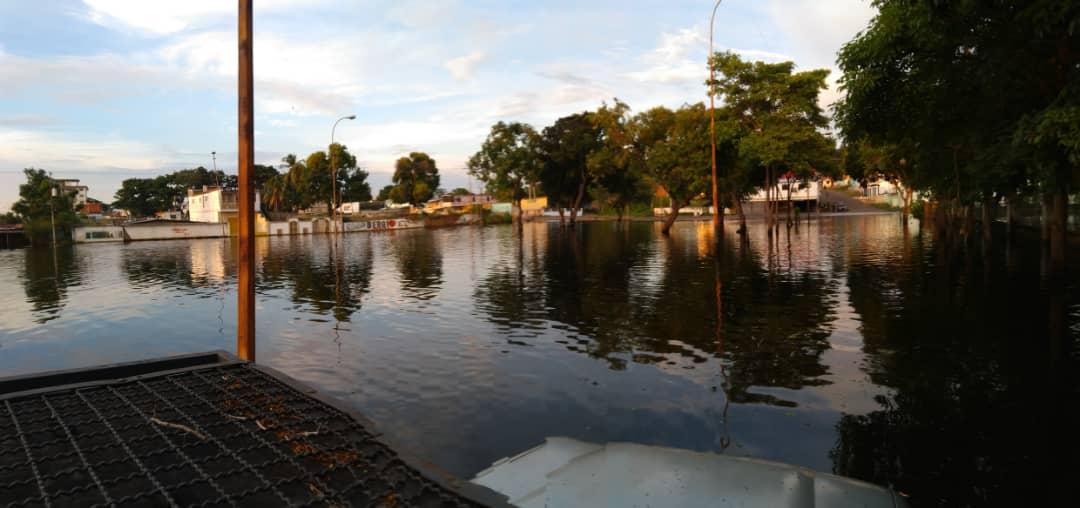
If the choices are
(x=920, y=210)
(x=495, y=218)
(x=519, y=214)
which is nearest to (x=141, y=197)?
(x=495, y=218)

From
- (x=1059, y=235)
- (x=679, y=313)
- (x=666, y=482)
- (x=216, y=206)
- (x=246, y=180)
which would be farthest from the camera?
(x=216, y=206)

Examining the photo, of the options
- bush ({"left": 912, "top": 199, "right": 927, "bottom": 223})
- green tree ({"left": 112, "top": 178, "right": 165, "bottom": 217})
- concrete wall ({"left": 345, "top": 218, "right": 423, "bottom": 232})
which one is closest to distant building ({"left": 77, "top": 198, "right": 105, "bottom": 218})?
green tree ({"left": 112, "top": 178, "right": 165, "bottom": 217})

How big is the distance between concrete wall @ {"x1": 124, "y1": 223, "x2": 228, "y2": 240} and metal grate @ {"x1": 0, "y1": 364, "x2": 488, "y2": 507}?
71.9 metres

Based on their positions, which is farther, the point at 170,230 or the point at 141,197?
the point at 141,197

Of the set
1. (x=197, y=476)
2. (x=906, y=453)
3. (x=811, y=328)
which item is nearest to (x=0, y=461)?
(x=197, y=476)

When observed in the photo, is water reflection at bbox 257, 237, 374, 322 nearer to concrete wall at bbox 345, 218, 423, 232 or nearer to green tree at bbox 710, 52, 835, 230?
green tree at bbox 710, 52, 835, 230

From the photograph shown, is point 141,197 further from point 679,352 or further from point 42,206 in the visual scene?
point 679,352

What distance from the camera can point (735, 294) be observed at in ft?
58.9

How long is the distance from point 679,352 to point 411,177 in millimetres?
119883

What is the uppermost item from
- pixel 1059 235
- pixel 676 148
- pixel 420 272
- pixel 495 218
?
pixel 676 148

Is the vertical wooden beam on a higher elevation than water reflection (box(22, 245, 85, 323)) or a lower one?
higher

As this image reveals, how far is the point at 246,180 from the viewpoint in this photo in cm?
1004

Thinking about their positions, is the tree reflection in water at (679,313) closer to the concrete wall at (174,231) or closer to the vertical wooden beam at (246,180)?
the vertical wooden beam at (246,180)

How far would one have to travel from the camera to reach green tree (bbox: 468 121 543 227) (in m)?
76.1
